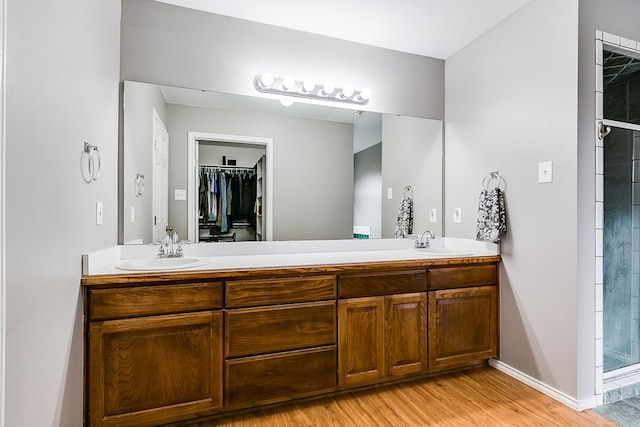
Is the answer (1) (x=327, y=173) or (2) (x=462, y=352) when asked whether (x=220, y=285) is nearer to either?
(1) (x=327, y=173)

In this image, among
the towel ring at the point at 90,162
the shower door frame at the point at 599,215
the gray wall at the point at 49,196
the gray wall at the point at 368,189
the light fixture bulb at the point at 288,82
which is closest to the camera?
the gray wall at the point at 49,196

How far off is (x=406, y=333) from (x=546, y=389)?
861 millimetres

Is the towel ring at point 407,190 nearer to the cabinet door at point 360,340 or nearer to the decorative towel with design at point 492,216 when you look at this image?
the decorative towel with design at point 492,216

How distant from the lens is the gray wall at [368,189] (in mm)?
2699

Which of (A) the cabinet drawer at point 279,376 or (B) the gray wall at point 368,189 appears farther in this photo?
(B) the gray wall at point 368,189

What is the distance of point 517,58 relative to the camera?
229 cm

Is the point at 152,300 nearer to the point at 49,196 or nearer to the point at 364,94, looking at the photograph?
the point at 49,196

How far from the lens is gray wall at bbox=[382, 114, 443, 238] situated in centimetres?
Result: 279

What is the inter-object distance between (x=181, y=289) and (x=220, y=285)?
0.18 m

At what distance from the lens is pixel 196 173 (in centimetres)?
231

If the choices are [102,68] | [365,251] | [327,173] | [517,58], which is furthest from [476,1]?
[102,68]

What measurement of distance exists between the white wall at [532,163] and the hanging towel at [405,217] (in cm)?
40

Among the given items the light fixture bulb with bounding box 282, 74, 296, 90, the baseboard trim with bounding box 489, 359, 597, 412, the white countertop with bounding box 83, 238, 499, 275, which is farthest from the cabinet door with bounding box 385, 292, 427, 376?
the light fixture bulb with bounding box 282, 74, 296, 90

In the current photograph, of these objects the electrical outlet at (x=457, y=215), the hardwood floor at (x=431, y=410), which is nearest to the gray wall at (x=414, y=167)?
the electrical outlet at (x=457, y=215)
